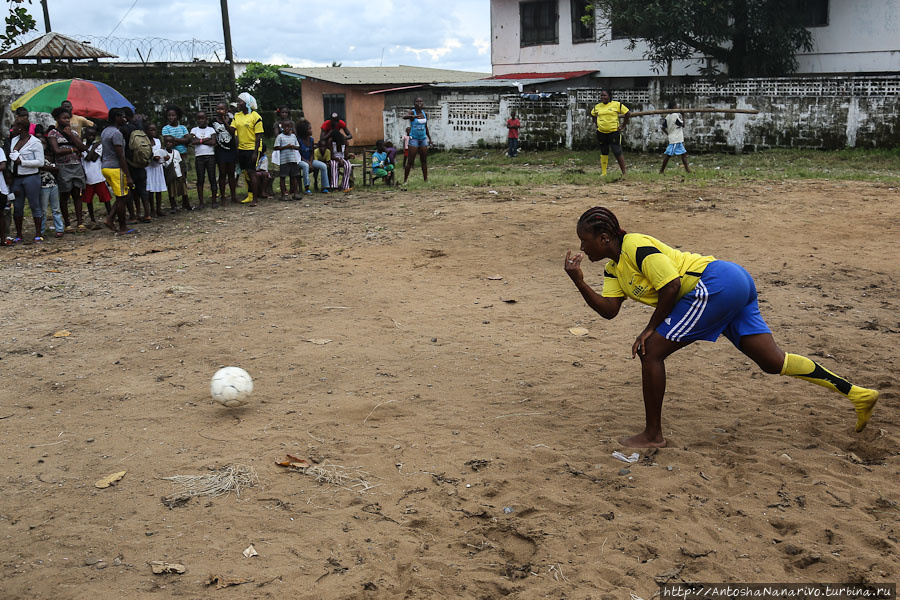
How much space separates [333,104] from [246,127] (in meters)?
16.6

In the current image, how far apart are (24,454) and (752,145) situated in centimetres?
1803

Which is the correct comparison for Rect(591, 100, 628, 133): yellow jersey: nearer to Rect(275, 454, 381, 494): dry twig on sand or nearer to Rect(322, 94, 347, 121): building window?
Rect(275, 454, 381, 494): dry twig on sand

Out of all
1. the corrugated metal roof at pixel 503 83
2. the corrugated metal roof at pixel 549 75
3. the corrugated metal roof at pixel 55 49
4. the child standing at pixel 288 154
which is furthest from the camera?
the corrugated metal roof at pixel 549 75

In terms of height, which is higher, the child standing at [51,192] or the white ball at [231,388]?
the child standing at [51,192]

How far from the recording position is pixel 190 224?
11742 millimetres

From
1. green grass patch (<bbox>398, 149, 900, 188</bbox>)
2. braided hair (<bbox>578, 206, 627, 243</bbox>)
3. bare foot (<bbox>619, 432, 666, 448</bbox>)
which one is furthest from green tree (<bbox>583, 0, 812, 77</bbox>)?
bare foot (<bbox>619, 432, 666, 448</bbox>)

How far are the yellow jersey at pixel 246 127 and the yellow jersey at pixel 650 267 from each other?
10.1 metres

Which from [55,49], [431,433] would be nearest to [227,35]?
[55,49]

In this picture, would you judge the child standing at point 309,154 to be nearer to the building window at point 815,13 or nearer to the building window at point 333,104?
the building window at point 333,104

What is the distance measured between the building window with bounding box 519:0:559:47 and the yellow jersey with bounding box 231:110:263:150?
642 inches

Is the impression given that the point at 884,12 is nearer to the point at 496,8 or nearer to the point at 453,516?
the point at 496,8

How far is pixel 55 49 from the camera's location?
19.5m

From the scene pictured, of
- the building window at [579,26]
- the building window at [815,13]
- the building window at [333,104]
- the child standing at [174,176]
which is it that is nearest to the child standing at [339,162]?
the child standing at [174,176]

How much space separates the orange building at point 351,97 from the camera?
93.0 ft
